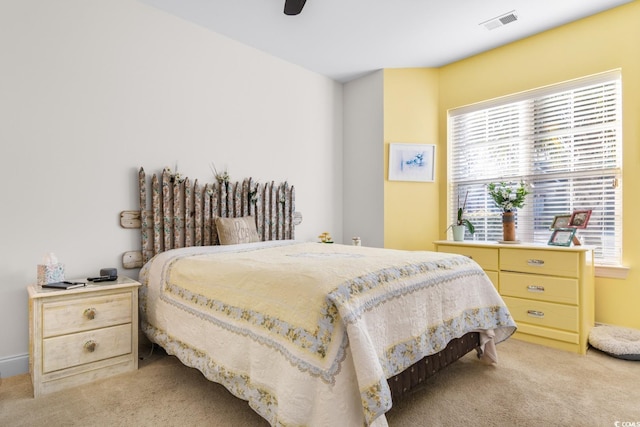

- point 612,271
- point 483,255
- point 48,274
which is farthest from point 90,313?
point 612,271

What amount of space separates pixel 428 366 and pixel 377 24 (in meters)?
2.85

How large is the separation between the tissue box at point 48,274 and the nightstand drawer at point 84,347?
1.25 feet

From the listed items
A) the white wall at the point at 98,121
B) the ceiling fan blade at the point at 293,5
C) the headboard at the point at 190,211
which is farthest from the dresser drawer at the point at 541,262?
the ceiling fan blade at the point at 293,5

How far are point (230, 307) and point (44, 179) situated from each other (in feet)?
5.45

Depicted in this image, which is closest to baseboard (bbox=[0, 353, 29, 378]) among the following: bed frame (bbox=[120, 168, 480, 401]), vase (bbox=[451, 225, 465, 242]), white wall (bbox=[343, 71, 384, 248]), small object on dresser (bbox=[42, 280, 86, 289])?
small object on dresser (bbox=[42, 280, 86, 289])

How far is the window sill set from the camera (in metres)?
2.84

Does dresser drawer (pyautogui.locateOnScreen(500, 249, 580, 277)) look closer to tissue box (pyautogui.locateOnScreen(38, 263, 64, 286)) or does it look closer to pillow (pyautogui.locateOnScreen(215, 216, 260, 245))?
pillow (pyautogui.locateOnScreen(215, 216, 260, 245))

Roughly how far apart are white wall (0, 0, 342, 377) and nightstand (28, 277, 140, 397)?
39cm

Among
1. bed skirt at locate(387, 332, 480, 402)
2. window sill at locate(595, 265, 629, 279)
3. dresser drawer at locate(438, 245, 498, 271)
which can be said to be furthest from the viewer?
dresser drawer at locate(438, 245, 498, 271)

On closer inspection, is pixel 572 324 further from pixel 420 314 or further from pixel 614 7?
pixel 614 7

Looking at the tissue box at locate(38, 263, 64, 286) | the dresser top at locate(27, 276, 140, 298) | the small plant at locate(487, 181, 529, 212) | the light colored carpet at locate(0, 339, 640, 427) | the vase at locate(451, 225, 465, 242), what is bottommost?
the light colored carpet at locate(0, 339, 640, 427)

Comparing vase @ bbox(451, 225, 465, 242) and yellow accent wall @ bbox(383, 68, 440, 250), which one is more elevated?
yellow accent wall @ bbox(383, 68, 440, 250)

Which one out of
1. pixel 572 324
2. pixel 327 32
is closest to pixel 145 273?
pixel 327 32

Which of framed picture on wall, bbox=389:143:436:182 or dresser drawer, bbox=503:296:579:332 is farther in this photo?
framed picture on wall, bbox=389:143:436:182
